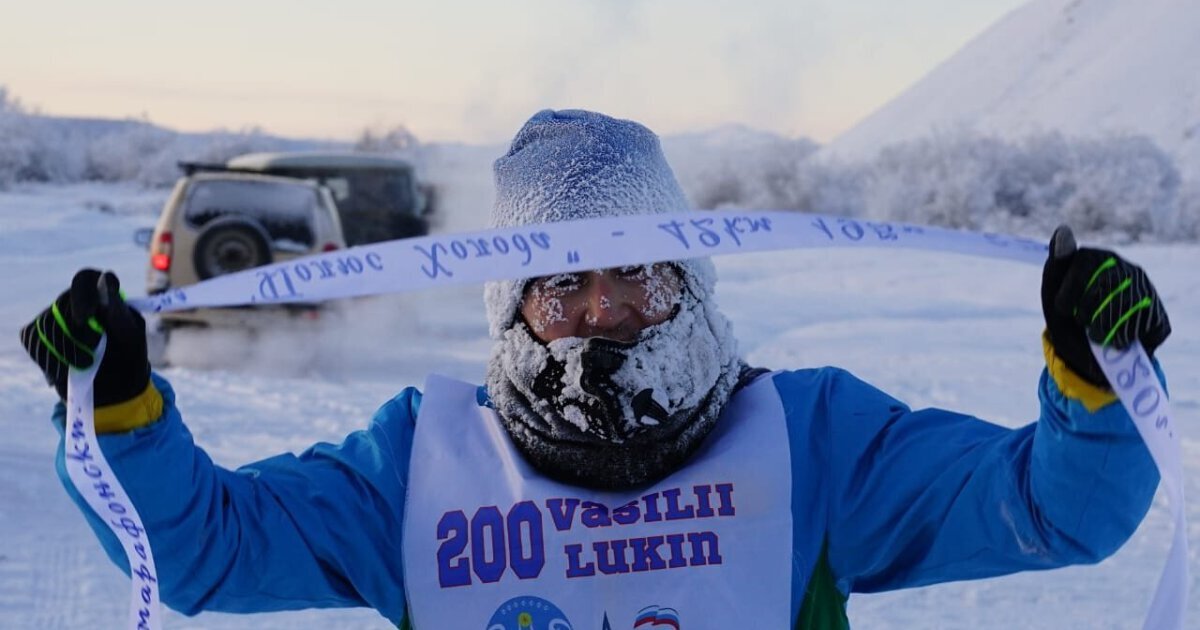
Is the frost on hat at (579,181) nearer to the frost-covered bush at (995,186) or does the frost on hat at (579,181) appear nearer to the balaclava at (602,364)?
the balaclava at (602,364)

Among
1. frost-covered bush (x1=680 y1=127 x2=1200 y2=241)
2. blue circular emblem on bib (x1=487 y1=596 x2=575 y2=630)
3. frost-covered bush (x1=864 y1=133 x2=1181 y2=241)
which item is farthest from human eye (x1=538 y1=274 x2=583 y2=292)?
frost-covered bush (x1=864 y1=133 x2=1181 y2=241)

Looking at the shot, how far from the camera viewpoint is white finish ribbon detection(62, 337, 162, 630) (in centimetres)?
164

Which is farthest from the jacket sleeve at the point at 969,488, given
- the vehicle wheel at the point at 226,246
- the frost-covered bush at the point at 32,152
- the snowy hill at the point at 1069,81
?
the frost-covered bush at the point at 32,152

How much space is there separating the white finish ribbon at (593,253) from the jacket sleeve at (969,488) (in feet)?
0.25

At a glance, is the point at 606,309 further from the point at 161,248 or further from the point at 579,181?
the point at 161,248

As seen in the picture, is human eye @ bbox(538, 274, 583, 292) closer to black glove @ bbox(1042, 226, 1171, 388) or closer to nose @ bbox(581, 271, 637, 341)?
nose @ bbox(581, 271, 637, 341)

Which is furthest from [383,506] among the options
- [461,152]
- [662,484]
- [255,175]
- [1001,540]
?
[461,152]

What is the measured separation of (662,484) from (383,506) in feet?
1.48

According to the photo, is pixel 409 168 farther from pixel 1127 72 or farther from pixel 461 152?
pixel 1127 72

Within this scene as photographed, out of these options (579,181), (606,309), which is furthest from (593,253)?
(579,181)

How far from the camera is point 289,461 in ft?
6.82

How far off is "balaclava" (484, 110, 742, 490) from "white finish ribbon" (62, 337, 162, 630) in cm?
59

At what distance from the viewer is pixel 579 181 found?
7.02 feet

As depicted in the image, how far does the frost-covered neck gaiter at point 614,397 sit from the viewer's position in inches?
76.3
